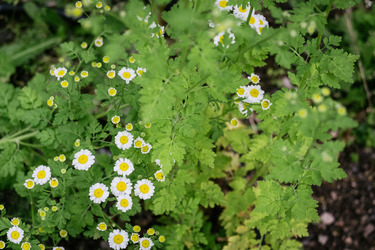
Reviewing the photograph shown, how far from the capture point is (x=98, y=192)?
1999 mm

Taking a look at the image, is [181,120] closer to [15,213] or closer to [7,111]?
[7,111]

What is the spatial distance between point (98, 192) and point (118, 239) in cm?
30

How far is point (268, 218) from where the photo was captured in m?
2.16

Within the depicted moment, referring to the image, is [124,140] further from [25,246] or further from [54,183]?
[25,246]

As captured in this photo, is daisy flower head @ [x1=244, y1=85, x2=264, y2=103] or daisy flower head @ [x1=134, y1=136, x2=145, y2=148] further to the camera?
daisy flower head @ [x1=244, y1=85, x2=264, y2=103]

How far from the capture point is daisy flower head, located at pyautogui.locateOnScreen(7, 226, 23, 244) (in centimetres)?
195

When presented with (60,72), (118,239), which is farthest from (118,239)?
(60,72)

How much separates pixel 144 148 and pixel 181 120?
280mm

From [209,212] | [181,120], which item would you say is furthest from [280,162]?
[209,212]

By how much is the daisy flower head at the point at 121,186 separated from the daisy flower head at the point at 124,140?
0.18m

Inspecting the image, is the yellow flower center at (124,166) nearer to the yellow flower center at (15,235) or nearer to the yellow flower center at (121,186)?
the yellow flower center at (121,186)

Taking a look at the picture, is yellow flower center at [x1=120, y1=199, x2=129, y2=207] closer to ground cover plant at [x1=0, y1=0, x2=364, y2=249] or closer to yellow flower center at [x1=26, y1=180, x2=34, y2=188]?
ground cover plant at [x1=0, y1=0, x2=364, y2=249]

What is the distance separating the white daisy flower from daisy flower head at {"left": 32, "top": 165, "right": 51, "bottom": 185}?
0.45 metres

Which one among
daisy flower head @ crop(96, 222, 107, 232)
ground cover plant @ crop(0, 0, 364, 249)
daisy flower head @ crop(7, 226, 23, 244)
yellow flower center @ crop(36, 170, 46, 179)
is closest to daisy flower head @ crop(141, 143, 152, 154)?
ground cover plant @ crop(0, 0, 364, 249)
